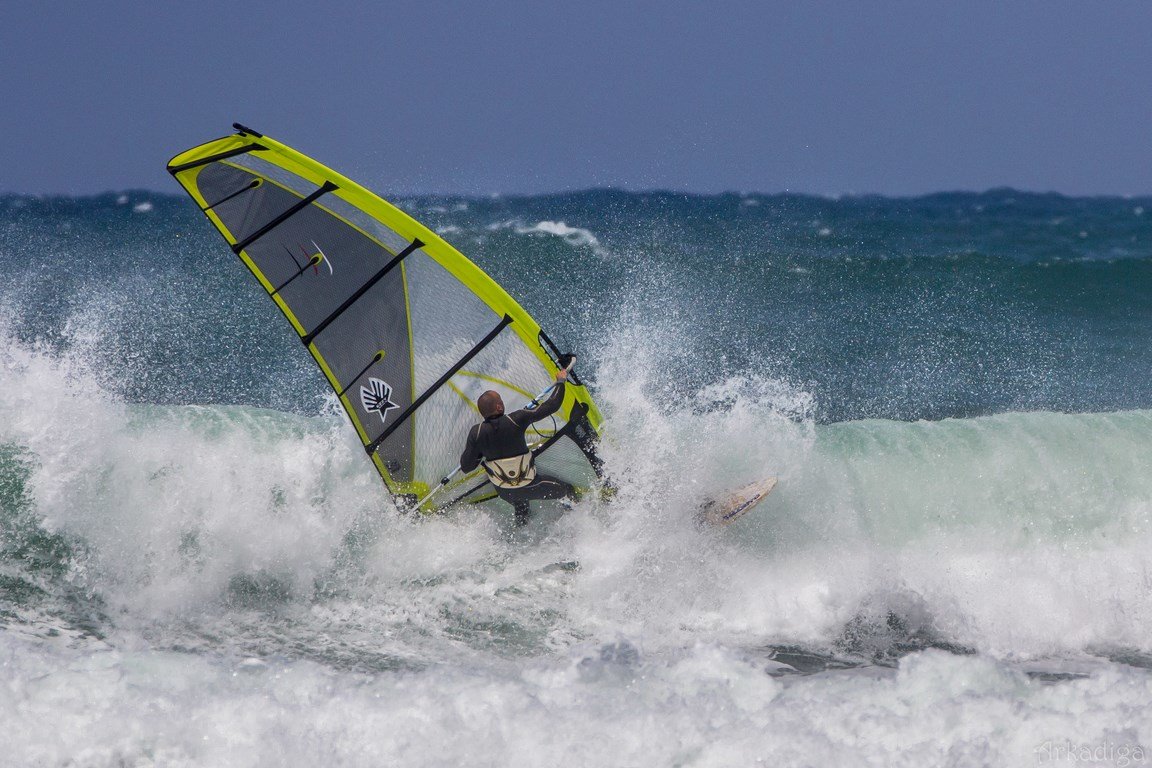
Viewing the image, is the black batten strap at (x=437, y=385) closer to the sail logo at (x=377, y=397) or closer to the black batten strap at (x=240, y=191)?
the sail logo at (x=377, y=397)

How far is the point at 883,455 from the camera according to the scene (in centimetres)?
765

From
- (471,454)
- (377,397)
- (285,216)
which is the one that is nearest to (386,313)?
(377,397)

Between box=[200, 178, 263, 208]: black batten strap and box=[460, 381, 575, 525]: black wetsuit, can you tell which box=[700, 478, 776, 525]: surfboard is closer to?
box=[460, 381, 575, 525]: black wetsuit

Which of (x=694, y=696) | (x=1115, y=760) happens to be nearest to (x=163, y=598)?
(x=694, y=696)

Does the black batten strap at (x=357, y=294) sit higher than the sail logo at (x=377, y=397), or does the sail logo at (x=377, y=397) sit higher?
the black batten strap at (x=357, y=294)

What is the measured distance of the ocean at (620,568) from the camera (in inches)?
168

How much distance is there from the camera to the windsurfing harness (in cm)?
550

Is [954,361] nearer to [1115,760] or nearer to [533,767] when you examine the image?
[1115,760]

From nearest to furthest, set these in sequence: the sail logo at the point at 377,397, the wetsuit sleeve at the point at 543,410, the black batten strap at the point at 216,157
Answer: the black batten strap at the point at 216,157 → the wetsuit sleeve at the point at 543,410 → the sail logo at the point at 377,397

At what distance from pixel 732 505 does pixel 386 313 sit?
249 cm

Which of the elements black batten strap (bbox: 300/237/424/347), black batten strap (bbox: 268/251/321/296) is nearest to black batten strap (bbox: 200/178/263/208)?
black batten strap (bbox: 268/251/321/296)

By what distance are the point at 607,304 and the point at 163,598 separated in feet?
22.4

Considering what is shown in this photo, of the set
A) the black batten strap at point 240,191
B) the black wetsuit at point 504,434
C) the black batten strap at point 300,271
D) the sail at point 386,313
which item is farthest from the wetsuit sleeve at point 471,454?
the black batten strap at point 240,191

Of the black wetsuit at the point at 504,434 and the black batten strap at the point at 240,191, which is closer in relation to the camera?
the black batten strap at the point at 240,191
